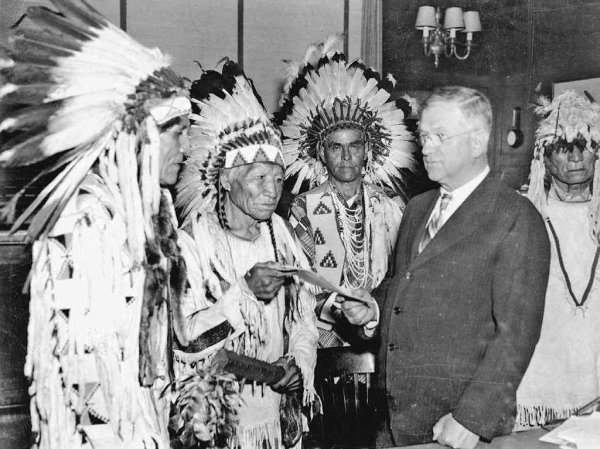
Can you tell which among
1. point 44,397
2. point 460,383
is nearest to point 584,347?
point 460,383

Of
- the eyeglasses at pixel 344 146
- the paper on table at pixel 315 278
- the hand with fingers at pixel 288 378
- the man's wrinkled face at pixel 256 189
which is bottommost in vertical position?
the hand with fingers at pixel 288 378

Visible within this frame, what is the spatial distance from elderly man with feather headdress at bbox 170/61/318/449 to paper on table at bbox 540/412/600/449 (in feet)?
3.23

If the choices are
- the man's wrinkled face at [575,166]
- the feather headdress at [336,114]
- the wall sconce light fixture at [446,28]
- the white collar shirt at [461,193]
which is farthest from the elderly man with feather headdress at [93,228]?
the wall sconce light fixture at [446,28]

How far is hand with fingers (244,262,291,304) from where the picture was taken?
2494 millimetres

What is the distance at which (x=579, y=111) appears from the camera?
11.7 feet

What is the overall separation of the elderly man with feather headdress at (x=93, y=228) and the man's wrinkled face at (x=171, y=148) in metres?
0.08

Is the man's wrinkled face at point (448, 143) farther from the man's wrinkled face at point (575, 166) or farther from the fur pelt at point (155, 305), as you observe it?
the man's wrinkled face at point (575, 166)

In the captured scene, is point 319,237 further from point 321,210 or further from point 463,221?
point 463,221

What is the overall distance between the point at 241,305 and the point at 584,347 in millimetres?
1868

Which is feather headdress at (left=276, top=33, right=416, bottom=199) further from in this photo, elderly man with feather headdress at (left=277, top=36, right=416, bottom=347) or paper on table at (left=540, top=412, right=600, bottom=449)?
paper on table at (left=540, top=412, right=600, bottom=449)

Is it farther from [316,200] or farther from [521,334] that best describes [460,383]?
[316,200]

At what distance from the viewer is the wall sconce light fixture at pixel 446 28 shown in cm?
664

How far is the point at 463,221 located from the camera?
2.33m

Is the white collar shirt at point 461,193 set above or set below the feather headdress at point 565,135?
below
